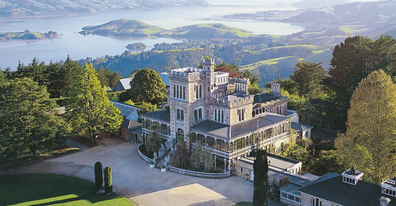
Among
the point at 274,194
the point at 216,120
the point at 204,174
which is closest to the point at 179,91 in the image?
the point at 216,120

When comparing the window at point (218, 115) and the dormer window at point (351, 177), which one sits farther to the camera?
the window at point (218, 115)

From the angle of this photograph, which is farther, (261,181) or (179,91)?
(179,91)

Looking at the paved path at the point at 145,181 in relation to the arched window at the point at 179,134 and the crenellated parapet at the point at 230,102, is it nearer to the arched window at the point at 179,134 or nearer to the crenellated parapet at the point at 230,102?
the arched window at the point at 179,134

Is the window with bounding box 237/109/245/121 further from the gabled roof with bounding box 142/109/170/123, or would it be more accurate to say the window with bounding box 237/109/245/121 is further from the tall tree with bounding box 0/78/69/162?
the tall tree with bounding box 0/78/69/162

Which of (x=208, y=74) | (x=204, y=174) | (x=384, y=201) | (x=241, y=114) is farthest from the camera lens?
(x=208, y=74)

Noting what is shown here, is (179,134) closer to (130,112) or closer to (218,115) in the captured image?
(218,115)

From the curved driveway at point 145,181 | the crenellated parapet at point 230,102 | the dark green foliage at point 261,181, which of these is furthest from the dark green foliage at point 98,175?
the dark green foliage at point 261,181

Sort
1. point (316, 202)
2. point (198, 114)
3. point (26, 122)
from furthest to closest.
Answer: point (198, 114)
point (26, 122)
point (316, 202)
